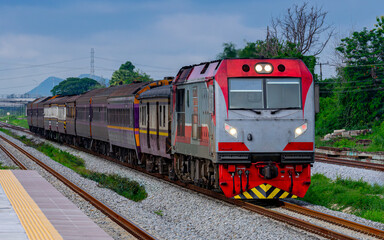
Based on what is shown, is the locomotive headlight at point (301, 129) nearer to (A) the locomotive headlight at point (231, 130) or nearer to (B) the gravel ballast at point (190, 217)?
(A) the locomotive headlight at point (231, 130)

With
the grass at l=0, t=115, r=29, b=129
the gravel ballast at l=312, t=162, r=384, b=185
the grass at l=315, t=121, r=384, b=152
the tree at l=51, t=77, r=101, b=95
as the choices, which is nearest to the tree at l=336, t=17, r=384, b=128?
the grass at l=315, t=121, r=384, b=152

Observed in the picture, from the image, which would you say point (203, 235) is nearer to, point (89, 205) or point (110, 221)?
point (110, 221)

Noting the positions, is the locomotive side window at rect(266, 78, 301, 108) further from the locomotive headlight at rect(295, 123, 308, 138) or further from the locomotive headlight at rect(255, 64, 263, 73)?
the locomotive headlight at rect(295, 123, 308, 138)

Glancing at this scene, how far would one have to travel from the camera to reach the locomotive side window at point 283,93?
45.5 ft

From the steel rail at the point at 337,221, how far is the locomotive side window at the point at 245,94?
2428 mm

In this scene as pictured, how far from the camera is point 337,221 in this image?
11.8 m

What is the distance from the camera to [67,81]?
620ft

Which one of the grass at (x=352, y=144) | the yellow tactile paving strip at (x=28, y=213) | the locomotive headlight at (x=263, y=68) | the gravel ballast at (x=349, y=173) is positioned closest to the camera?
the yellow tactile paving strip at (x=28, y=213)

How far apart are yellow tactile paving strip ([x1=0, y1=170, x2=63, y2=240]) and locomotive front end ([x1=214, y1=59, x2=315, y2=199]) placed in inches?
166

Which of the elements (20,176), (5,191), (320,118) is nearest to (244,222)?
(5,191)

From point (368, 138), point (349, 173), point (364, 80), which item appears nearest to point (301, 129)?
point (349, 173)

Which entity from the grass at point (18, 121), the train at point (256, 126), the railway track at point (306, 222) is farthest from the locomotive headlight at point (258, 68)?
the grass at point (18, 121)

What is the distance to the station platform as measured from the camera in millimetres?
10086

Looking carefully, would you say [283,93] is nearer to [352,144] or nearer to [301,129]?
[301,129]
